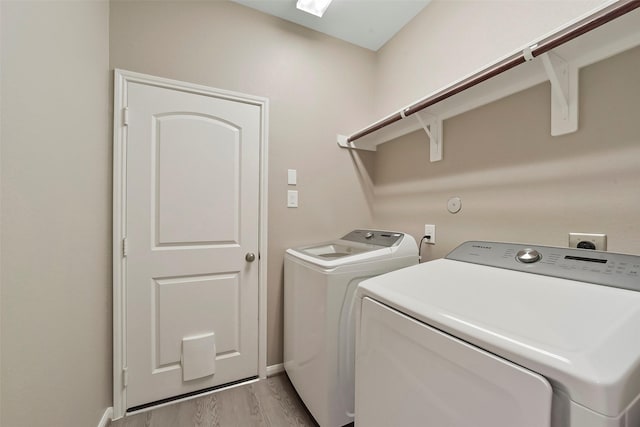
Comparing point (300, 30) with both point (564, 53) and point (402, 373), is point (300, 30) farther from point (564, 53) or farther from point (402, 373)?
point (402, 373)

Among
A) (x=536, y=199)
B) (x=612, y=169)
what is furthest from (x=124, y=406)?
(x=612, y=169)

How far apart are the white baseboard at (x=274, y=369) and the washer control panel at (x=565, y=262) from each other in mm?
1490

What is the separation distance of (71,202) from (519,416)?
5.14ft

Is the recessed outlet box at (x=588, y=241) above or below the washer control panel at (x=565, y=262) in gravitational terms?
above

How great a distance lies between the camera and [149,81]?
1.49 m

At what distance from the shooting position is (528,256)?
3.08ft

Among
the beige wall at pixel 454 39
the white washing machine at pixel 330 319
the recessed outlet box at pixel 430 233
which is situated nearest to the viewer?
the beige wall at pixel 454 39

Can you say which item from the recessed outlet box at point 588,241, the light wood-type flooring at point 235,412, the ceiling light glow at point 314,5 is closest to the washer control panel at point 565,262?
the recessed outlet box at point 588,241

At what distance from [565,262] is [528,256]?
10cm

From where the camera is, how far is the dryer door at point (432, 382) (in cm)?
48

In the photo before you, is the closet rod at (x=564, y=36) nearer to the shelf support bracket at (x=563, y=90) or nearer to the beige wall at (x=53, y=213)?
the shelf support bracket at (x=563, y=90)

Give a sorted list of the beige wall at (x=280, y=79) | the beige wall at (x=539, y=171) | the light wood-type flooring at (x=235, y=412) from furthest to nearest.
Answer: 1. the beige wall at (x=280, y=79)
2. the light wood-type flooring at (x=235, y=412)
3. the beige wall at (x=539, y=171)

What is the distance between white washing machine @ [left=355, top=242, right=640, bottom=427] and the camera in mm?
426

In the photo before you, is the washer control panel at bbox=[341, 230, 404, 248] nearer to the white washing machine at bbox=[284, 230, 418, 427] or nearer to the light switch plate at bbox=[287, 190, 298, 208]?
the white washing machine at bbox=[284, 230, 418, 427]
